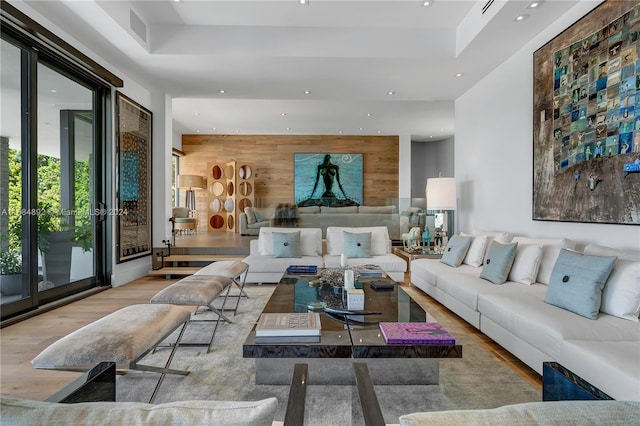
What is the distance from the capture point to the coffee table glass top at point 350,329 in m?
1.67

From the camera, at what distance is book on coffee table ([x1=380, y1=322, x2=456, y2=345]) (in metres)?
1.71

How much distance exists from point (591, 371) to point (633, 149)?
1.76m

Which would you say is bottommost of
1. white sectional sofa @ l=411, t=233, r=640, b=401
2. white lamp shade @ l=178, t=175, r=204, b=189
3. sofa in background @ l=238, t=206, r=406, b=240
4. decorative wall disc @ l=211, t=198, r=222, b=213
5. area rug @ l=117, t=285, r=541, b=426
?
area rug @ l=117, t=285, r=541, b=426

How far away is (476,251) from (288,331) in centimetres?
300

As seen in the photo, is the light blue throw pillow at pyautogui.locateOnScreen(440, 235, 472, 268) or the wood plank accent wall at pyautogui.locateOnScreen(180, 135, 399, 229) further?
the wood plank accent wall at pyautogui.locateOnScreen(180, 135, 399, 229)

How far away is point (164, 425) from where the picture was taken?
0.54 meters

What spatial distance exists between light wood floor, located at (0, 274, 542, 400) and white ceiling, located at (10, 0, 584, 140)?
9.56 ft

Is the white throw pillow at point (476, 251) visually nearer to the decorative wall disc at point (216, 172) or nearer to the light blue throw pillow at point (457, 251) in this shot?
the light blue throw pillow at point (457, 251)

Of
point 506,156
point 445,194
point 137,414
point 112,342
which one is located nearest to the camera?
point 137,414

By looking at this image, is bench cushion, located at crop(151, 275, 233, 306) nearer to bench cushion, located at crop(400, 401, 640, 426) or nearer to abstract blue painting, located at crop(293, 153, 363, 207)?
bench cushion, located at crop(400, 401, 640, 426)

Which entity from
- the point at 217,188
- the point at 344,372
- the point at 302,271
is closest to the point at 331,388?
the point at 344,372

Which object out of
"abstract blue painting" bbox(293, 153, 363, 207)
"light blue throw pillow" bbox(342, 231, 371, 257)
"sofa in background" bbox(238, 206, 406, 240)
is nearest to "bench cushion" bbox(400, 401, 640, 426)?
"light blue throw pillow" bbox(342, 231, 371, 257)

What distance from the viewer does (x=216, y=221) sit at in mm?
9984

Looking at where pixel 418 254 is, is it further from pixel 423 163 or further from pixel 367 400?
pixel 423 163
